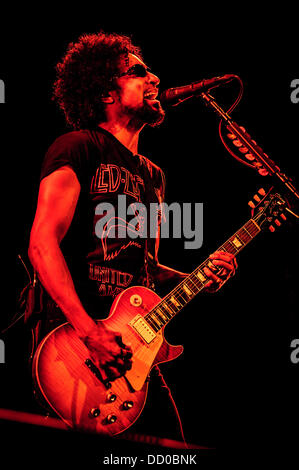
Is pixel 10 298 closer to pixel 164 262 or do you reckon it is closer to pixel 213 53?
pixel 164 262

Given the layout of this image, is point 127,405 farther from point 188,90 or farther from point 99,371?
point 188,90

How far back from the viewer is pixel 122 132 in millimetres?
2189

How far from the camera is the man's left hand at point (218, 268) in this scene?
2006mm

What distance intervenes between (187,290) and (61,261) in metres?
0.60

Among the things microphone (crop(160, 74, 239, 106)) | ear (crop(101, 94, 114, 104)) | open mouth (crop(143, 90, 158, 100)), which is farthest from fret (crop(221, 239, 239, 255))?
ear (crop(101, 94, 114, 104))

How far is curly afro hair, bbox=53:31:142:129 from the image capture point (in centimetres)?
223

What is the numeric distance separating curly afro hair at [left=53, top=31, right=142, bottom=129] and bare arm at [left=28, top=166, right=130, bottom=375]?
0.57 metres

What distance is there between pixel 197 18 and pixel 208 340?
1.94 metres

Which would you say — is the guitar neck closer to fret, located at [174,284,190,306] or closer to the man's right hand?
fret, located at [174,284,190,306]

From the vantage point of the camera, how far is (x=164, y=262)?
2.57m

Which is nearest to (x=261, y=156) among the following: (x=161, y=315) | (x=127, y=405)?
(x=161, y=315)

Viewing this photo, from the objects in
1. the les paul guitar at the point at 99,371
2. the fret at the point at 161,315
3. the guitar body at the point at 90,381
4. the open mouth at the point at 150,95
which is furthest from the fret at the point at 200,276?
the open mouth at the point at 150,95

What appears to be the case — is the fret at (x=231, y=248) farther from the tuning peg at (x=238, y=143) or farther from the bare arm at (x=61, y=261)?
the bare arm at (x=61, y=261)

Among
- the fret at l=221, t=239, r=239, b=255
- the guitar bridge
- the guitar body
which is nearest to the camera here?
the guitar body
